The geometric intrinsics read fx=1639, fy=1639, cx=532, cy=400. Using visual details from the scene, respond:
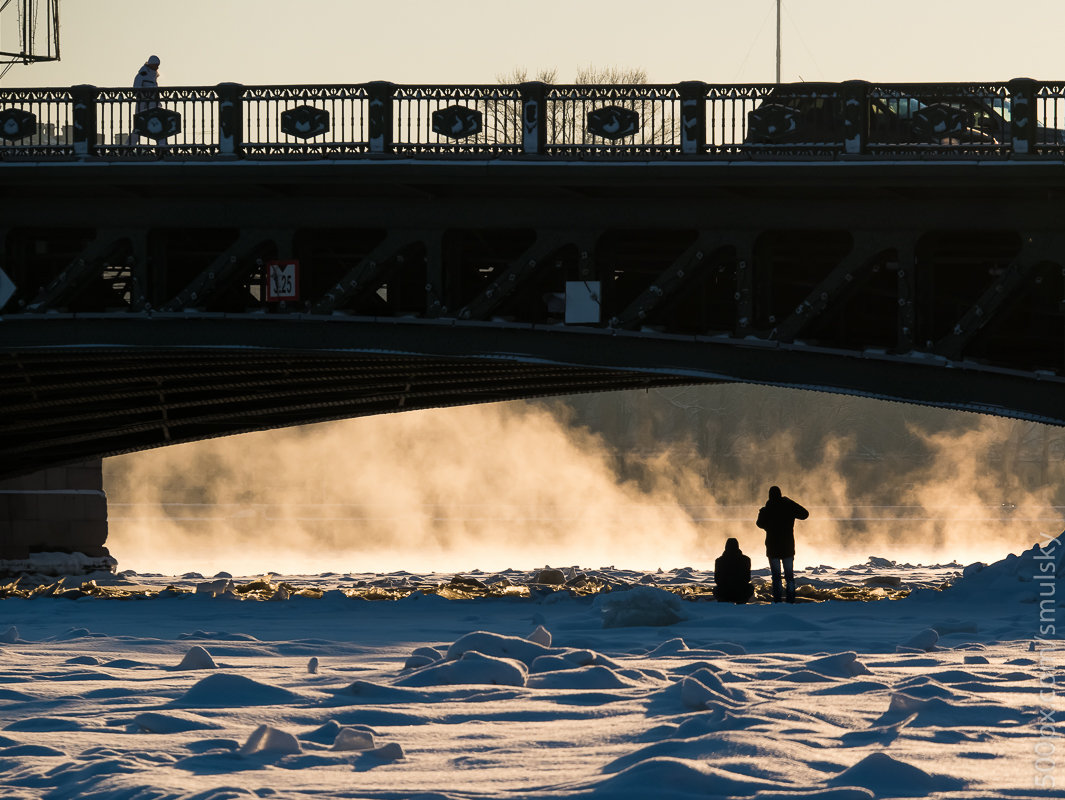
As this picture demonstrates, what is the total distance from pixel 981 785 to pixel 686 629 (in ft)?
22.7

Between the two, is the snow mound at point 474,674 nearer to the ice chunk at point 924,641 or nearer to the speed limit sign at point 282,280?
the ice chunk at point 924,641

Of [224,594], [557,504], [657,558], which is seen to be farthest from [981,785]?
[557,504]

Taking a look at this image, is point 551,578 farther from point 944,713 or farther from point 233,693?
point 944,713

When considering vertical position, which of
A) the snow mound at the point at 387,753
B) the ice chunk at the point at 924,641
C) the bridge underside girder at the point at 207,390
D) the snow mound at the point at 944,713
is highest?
the bridge underside girder at the point at 207,390

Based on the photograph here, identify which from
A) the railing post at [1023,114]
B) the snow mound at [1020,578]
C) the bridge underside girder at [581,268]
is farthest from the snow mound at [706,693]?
the railing post at [1023,114]

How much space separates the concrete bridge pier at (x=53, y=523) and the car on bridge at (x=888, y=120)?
1896 cm

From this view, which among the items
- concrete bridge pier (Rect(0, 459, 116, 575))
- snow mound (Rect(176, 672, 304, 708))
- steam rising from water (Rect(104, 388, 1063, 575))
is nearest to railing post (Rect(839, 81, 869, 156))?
snow mound (Rect(176, 672, 304, 708))

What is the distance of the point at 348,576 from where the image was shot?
27203mm

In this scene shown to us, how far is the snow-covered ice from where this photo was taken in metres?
6.61

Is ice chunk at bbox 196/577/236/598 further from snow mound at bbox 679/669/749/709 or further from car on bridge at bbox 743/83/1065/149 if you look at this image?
snow mound at bbox 679/669/749/709

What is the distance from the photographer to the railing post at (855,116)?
20938 millimetres

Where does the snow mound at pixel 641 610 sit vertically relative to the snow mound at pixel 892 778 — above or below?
below

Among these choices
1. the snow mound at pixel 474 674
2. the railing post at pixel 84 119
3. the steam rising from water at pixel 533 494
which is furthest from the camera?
the steam rising from water at pixel 533 494

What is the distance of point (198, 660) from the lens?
10.8 m
